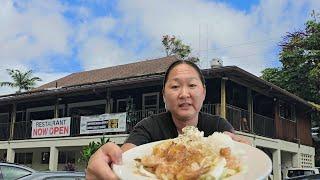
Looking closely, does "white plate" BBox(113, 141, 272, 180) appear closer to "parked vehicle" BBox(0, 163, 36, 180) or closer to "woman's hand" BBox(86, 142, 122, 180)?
"woman's hand" BBox(86, 142, 122, 180)

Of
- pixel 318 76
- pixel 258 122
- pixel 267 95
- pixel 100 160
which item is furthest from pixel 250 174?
pixel 318 76

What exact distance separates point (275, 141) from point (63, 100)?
36.8 ft

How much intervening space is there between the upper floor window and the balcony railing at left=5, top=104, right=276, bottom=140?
2.79 meters

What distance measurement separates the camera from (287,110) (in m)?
29.9

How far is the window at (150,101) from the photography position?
25.3m

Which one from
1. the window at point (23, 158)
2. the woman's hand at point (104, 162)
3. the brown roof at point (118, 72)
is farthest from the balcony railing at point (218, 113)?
the woman's hand at point (104, 162)

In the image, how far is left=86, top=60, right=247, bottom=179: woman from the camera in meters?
2.16

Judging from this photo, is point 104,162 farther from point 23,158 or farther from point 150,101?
point 23,158

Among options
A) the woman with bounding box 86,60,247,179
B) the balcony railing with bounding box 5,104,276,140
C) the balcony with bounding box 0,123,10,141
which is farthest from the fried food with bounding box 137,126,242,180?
the balcony with bounding box 0,123,10,141

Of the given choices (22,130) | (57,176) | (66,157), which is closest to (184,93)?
(57,176)

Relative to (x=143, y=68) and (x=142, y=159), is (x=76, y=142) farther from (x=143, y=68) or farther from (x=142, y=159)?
(x=142, y=159)

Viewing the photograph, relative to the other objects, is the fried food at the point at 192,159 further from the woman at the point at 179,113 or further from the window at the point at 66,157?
the window at the point at 66,157

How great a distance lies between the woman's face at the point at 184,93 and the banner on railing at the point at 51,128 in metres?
23.1

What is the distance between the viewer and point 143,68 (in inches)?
1189
